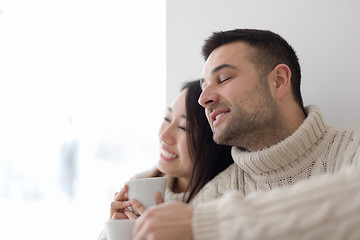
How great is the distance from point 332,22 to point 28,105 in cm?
150

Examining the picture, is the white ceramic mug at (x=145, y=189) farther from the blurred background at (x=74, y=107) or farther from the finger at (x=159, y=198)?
the blurred background at (x=74, y=107)

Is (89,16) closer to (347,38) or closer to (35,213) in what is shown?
(35,213)

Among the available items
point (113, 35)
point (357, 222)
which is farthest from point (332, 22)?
point (113, 35)

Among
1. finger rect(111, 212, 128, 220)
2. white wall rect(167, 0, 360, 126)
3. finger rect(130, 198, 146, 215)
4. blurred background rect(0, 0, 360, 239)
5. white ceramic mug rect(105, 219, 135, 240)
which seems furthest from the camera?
blurred background rect(0, 0, 360, 239)

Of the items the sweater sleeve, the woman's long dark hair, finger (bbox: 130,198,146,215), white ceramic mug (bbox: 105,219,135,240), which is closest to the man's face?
the woman's long dark hair

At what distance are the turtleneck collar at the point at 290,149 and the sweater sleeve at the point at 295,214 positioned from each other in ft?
1.46

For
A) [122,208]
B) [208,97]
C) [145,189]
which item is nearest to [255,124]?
[208,97]

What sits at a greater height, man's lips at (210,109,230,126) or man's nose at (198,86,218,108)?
man's nose at (198,86,218,108)

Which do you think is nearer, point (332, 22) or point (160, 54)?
point (332, 22)

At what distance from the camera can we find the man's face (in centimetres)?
110

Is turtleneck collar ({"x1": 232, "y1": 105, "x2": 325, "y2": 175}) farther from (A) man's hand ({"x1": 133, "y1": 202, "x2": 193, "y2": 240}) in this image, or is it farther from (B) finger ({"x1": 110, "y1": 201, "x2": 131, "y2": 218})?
(A) man's hand ({"x1": 133, "y1": 202, "x2": 193, "y2": 240})

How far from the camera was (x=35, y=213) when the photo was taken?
1948 millimetres

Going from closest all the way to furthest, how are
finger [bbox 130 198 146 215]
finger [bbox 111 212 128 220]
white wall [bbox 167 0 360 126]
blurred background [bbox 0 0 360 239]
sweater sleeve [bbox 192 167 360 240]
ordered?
sweater sleeve [bbox 192 167 360 240]
finger [bbox 130 198 146 215]
finger [bbox 111 212 128 220]
white wall [bbox 167 0 360 126]
blurred background [bbox 0 0 360 239]

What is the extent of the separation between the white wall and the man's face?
11.6 inches
